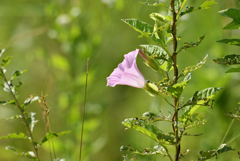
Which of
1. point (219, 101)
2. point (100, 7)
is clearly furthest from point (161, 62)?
point (100, 7)

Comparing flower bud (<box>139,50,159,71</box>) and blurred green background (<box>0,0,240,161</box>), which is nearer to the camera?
flower bud (<box>139,50,159,71</box>)

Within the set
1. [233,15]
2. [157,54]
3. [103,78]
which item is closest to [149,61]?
[157,54]

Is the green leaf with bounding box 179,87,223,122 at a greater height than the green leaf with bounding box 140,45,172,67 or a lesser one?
lesser

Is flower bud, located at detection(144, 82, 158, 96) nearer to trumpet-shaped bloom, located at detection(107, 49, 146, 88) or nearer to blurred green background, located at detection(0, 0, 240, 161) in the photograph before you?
trumpet-shaped bloom, located at detection(107, 49, 146, 88)

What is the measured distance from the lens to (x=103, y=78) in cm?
146

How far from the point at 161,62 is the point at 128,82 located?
0.20ft

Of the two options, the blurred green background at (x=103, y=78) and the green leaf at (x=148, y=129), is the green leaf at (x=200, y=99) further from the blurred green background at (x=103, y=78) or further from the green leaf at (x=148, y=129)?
the blurred green background at (x=103, y=78)

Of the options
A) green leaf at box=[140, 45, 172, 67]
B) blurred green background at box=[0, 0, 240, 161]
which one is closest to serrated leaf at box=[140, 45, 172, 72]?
green leaf at box=[140, 45, 172, 67]

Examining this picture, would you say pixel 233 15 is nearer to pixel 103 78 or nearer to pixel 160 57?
pixel 160 57

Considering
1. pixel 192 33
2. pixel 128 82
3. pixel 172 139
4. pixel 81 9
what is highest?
pixel 81 9

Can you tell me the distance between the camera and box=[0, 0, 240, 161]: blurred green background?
1.06 m

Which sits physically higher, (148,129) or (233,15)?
(233,15)

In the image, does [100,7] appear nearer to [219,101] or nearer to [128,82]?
[219,101]

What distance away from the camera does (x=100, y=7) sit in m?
1.27
